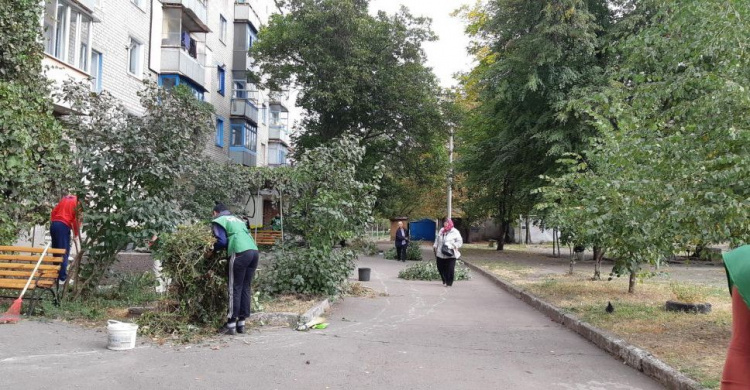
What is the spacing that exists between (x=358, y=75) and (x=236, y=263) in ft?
72.3

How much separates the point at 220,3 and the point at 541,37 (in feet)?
63.2

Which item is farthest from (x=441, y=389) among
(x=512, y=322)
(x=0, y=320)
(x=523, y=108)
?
(x=523, y=108)

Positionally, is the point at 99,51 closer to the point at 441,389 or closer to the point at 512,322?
the point at 512,322

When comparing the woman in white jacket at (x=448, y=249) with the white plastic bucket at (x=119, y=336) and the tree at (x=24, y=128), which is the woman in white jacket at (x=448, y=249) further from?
the white plastic bucket at (x=119, y=336)

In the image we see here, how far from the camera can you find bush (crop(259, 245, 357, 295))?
10.4 metres

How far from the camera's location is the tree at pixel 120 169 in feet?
28.2

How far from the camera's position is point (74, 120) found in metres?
8.71

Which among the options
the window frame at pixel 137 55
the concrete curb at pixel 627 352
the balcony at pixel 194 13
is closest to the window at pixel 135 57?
the window frame at pixel 137 55

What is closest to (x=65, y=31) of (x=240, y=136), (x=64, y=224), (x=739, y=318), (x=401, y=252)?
(x=64, y=224)

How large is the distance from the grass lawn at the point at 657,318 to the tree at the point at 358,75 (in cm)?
1577

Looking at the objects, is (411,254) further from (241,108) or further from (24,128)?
(24,128)

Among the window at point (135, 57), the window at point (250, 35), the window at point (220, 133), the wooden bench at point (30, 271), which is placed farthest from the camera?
the window at point (250, 35)

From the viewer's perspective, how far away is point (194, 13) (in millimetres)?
26266

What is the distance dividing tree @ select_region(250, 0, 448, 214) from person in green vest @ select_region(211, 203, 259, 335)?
66.1ft
